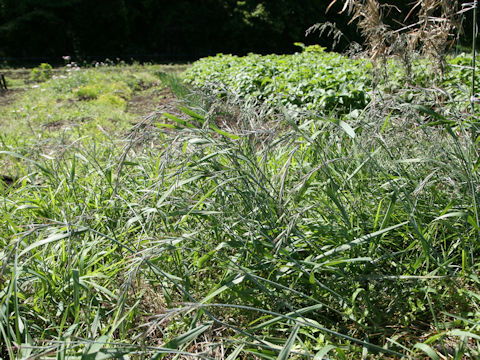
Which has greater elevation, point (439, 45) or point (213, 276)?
point (439, 45)

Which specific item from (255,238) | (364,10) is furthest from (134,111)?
(255,238)

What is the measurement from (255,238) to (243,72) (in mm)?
5110

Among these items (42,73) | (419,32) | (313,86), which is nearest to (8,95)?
(42,73)

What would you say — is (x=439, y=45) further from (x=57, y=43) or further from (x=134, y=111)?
(x=57, y=43)

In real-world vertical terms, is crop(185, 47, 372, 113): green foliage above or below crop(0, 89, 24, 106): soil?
above

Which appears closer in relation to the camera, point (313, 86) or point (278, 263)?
point (278, 263)

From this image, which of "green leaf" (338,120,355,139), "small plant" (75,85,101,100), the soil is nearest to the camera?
"green leaf" (338,120,355,139)

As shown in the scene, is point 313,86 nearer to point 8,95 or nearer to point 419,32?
point 419,32

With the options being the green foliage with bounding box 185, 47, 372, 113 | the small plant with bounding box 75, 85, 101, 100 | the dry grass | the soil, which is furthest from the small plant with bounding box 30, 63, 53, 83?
the dry grass

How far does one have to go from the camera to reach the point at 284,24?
21.6 meters

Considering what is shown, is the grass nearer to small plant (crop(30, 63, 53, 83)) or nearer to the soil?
the soil

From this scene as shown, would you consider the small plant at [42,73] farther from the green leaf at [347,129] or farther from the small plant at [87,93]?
the green leaf at [347,129]

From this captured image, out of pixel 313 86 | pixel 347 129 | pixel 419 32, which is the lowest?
pixel 313 86

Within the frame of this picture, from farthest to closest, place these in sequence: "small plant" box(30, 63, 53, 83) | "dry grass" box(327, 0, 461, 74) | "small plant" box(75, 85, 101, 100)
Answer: "small plant" box(30, 63, 53, 83) < "small plant" box(75, 85, 101, 100) < "dry grass" box(327, 0, 461, 74)
